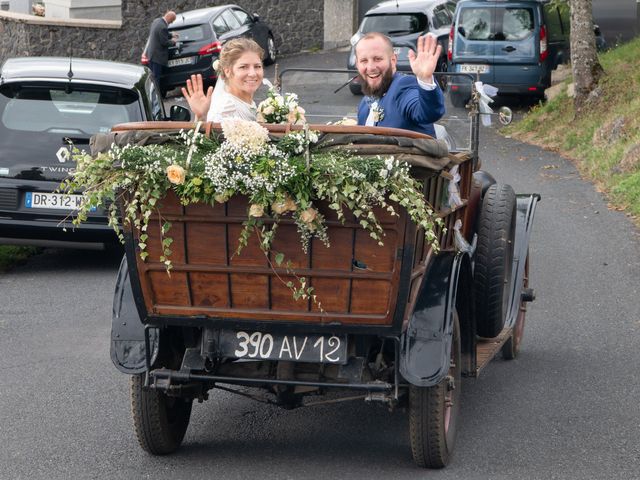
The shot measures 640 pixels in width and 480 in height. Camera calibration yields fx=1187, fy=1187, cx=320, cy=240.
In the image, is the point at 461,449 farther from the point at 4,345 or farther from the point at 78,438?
the point at 4,345

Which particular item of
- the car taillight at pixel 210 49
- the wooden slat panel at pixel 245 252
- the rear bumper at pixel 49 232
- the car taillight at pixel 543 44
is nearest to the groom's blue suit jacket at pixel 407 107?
the wooden slat panel at pixel 245 252

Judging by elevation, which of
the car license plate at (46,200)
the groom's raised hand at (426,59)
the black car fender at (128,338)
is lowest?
the car license plate at (46,200)

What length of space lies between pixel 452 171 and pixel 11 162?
16.7 ft

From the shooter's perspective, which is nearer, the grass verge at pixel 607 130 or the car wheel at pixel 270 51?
the grass verge at pixel 607 130

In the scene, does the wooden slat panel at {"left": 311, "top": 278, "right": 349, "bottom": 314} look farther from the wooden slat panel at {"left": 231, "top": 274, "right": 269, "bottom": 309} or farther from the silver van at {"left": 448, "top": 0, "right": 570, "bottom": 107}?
the silver van at {"left": 448, "top": 0, "right": 570, "bottom": 107}

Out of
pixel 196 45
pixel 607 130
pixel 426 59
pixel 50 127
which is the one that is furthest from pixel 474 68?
pixel 426 59

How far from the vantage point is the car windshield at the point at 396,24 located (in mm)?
24375

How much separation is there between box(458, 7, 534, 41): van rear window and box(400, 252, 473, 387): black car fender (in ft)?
54.3

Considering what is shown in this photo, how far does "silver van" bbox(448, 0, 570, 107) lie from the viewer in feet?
70.2

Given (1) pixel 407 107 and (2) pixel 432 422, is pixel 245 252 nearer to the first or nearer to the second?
(2) pixel 432 422

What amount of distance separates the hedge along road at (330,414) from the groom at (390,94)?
120 centimetres

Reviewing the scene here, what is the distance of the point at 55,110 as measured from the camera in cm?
1001

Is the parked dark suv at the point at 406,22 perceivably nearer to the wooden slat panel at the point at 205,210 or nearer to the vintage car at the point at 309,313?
the vintage car at the point at 309,313

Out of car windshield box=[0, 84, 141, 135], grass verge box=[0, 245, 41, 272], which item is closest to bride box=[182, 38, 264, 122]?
car windshield box=[0, 84, 141, 135]
